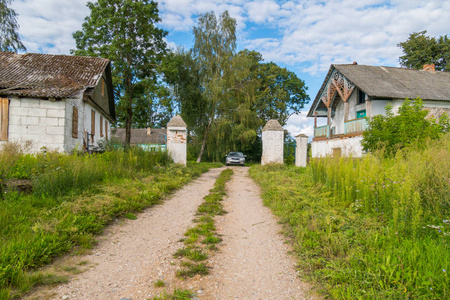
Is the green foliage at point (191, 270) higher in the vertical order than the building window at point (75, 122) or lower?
lower

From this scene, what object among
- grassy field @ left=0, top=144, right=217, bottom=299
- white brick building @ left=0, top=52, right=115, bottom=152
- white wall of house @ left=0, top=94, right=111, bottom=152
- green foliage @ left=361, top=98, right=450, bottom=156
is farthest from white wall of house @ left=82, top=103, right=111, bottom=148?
green foliage @ left=361, top=98, right=450, bottom=156

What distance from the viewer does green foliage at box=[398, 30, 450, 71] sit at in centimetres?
2778

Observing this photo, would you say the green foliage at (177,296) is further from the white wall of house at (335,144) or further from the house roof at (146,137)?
the house roof at (146,137)

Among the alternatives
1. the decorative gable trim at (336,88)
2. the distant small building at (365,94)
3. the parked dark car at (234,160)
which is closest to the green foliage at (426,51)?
the distant small building at (365,94)

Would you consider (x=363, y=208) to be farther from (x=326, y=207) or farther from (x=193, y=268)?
(x=193, y=268)

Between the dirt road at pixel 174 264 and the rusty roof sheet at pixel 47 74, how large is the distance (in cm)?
878

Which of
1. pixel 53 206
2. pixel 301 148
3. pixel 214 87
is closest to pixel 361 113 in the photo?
pixel 301 148

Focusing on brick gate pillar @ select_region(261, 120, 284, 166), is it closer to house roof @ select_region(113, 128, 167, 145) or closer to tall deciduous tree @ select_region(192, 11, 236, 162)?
tall deciduous tree @ select_region(192, 11, 236, 162)

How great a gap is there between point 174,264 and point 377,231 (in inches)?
114

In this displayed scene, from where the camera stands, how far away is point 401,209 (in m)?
3.65

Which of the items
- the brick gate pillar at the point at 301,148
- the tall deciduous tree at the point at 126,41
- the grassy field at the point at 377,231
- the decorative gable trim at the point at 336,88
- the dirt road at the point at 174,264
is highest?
the tall deciduous tree at the point at 126,41

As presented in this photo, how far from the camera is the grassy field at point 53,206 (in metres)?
3.07

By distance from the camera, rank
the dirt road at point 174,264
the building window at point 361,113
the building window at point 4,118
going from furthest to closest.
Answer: the building window at point 361,113, the building window at point 4,118, the dirt road at point 174,264

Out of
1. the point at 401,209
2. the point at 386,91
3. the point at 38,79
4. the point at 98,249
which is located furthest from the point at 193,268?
the point at 386,91
